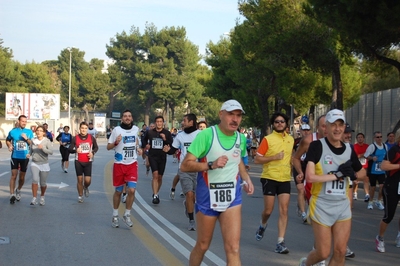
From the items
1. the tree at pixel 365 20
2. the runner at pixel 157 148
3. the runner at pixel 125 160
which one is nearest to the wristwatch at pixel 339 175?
the runner at pixel 125 160

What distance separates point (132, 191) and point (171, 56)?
7672 centimetres

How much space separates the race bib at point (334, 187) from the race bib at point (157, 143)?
8.94m

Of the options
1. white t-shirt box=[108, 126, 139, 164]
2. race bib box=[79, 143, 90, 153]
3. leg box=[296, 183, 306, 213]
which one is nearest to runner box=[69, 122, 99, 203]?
race bib box=[79, 143, 90, 153]

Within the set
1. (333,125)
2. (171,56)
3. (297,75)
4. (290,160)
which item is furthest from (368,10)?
(171,56)

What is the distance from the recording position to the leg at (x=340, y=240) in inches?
247

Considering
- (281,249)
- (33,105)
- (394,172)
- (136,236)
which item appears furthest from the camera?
(33,105)

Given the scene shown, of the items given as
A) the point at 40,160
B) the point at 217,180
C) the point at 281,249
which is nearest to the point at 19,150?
the point at 40,160

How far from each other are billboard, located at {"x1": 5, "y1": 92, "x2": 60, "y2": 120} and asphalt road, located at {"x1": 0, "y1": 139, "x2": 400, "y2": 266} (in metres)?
59.1

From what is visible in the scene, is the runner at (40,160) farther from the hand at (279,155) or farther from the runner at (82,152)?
the hand at (279,155)

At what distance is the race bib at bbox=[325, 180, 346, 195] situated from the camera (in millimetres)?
6441

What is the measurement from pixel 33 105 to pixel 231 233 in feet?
231

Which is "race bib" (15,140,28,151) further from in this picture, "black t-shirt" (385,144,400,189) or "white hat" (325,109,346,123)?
"white hat" (325,109,346,123)

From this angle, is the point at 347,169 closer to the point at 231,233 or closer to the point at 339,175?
the point at 339,175

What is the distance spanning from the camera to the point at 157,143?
49.7 ft
